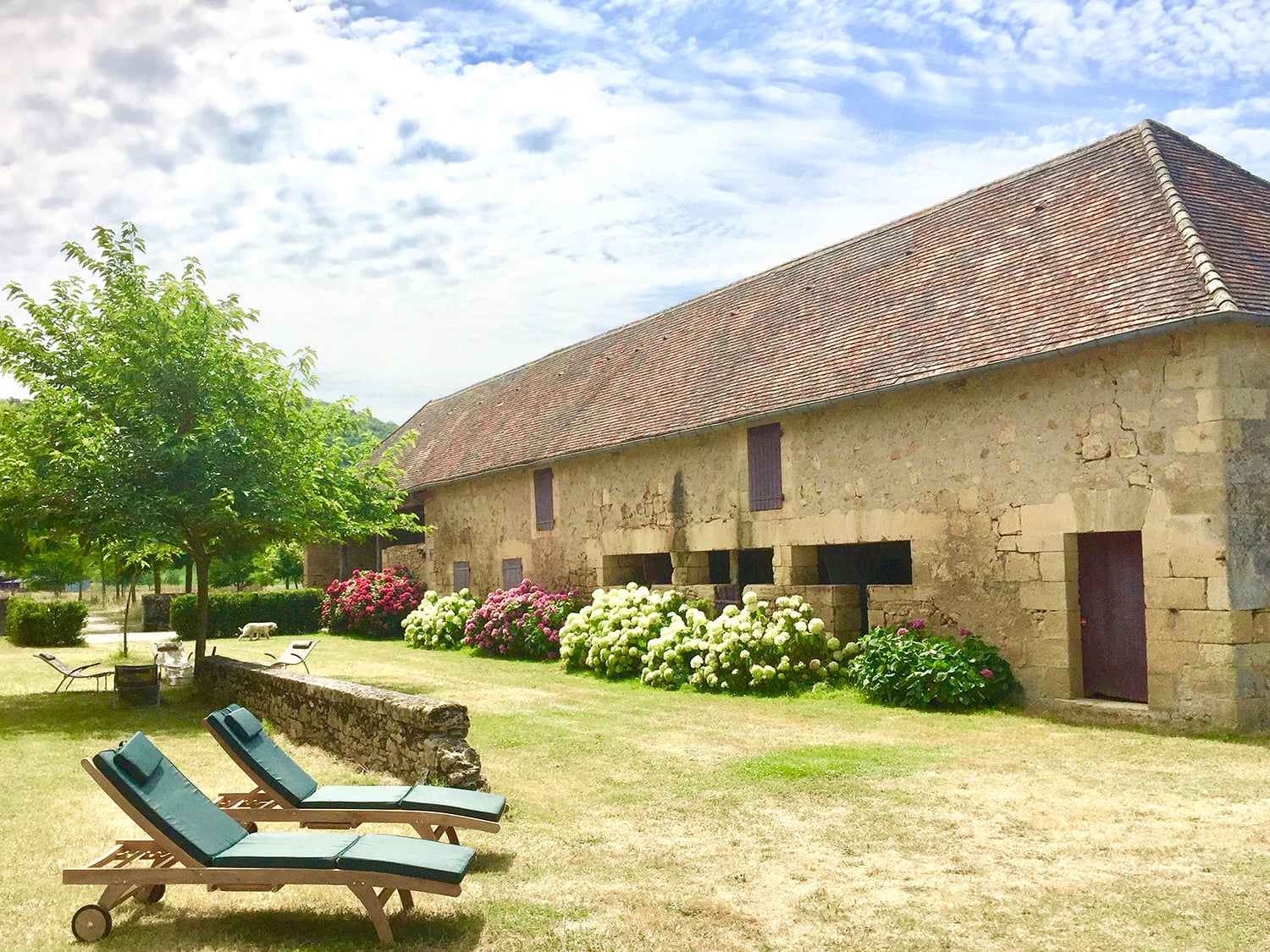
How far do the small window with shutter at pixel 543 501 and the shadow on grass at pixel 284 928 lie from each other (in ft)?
48.0

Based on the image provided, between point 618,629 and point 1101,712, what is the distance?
23.7 ft

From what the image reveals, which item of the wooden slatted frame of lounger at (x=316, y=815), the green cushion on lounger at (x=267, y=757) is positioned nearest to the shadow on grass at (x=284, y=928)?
the wooden slatted frame of lounger at (x=316, y=815)

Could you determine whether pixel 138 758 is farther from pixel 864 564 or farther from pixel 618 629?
pixel 864 564

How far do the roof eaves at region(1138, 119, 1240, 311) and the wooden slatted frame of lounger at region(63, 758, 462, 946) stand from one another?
8428 millimetres

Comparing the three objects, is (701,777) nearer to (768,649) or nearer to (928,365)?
(768,649)

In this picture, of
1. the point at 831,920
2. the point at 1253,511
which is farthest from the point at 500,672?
the point at 831,920

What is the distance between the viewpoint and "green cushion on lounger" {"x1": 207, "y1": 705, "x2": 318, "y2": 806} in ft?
18.9

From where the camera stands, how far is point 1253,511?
962cm

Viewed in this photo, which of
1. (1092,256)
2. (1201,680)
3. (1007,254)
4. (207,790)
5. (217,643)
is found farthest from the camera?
(217,643)

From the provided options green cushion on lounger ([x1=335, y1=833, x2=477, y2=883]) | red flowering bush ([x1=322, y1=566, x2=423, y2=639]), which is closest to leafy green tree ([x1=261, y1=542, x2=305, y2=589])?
red flowering bush ([x1=322, y1=566, x2=423, y2=639])

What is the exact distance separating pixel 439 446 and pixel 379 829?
19536mm

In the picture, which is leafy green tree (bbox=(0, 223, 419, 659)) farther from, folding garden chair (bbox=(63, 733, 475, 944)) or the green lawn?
folding garden chair (bbox=(63, 733, 475, 944))

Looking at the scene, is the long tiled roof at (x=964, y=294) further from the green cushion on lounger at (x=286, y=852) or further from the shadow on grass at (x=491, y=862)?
the green cushion on lounger at (x=286, y=852)

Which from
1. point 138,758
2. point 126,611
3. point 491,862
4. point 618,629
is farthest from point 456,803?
point 126,611
